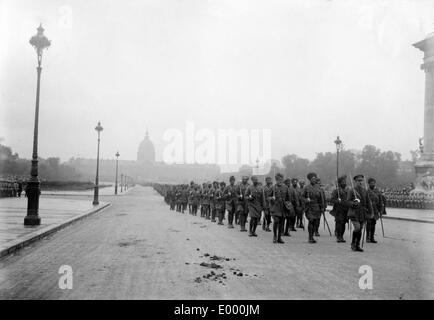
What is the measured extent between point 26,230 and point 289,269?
26.6 ft

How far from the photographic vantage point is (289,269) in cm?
823

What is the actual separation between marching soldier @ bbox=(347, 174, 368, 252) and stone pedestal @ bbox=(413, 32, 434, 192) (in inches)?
940

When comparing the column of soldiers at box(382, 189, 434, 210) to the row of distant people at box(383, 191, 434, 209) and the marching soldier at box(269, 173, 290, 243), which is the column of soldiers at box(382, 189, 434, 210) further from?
the marching soldier at box(269, 173, 290, 243)

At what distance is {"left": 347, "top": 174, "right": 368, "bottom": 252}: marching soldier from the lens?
1055 centimetres

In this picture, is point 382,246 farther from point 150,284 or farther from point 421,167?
point 421,167

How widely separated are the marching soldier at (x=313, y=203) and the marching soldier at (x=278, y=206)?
0.74 meters

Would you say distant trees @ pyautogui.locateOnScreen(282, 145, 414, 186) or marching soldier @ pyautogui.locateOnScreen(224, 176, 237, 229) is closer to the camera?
marching soldier @ pyautogui.locateOnScreen(224, 176, 237, 229)

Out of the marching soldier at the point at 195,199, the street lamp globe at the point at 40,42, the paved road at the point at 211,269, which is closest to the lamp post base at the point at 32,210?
the paved road at the point at 211,269

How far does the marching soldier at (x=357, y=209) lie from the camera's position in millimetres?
10547

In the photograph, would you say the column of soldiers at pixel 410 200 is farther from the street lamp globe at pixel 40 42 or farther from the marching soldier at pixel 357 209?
the street lamp globe at pixel 40 42

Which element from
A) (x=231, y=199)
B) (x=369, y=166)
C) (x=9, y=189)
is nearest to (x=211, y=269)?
(x=231, y=199)

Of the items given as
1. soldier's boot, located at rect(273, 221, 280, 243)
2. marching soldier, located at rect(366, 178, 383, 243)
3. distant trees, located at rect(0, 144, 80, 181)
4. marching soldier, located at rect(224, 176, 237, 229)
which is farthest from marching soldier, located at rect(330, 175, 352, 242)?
distant trees, located at rect(0, 144, 80, 181)
